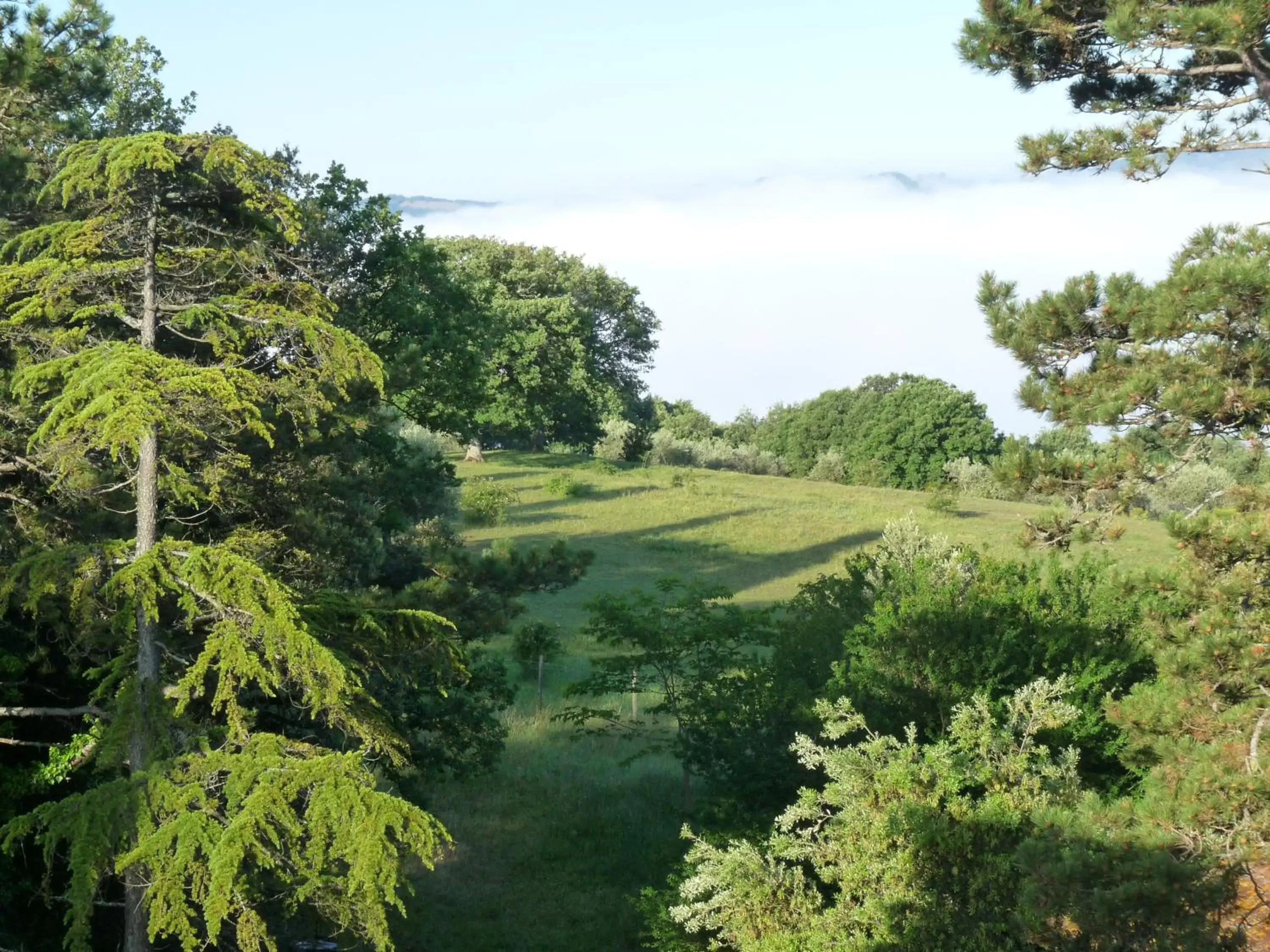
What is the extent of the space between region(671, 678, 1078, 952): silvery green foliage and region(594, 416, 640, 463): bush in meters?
65.9

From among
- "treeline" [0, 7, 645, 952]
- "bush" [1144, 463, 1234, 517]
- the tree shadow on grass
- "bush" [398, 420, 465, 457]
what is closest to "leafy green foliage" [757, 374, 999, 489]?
"bush" [398, 420, 465, 457]

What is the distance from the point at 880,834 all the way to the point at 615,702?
64.4 feet

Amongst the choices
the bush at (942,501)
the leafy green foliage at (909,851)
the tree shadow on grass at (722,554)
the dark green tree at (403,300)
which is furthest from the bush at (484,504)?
the leafy green foliage at (909,851)

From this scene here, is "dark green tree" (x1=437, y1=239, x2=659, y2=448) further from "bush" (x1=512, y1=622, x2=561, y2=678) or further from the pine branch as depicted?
the pine branch

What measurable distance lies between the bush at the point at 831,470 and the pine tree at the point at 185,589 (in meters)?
82.4

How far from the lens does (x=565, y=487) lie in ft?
198

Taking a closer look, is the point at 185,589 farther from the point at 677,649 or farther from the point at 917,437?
the point at 917,437

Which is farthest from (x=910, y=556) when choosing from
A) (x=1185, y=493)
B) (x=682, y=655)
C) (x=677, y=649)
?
(x=1185, y=493)

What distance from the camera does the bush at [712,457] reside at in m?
85.3

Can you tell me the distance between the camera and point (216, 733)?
9.67 meters

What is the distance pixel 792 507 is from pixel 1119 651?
43222mm

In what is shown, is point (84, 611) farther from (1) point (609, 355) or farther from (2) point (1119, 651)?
(1) point (609, 355)

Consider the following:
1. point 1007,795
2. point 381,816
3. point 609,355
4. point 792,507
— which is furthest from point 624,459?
point 381,816

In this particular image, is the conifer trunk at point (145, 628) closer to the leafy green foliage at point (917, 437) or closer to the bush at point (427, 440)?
the bush at point (427, 440)
